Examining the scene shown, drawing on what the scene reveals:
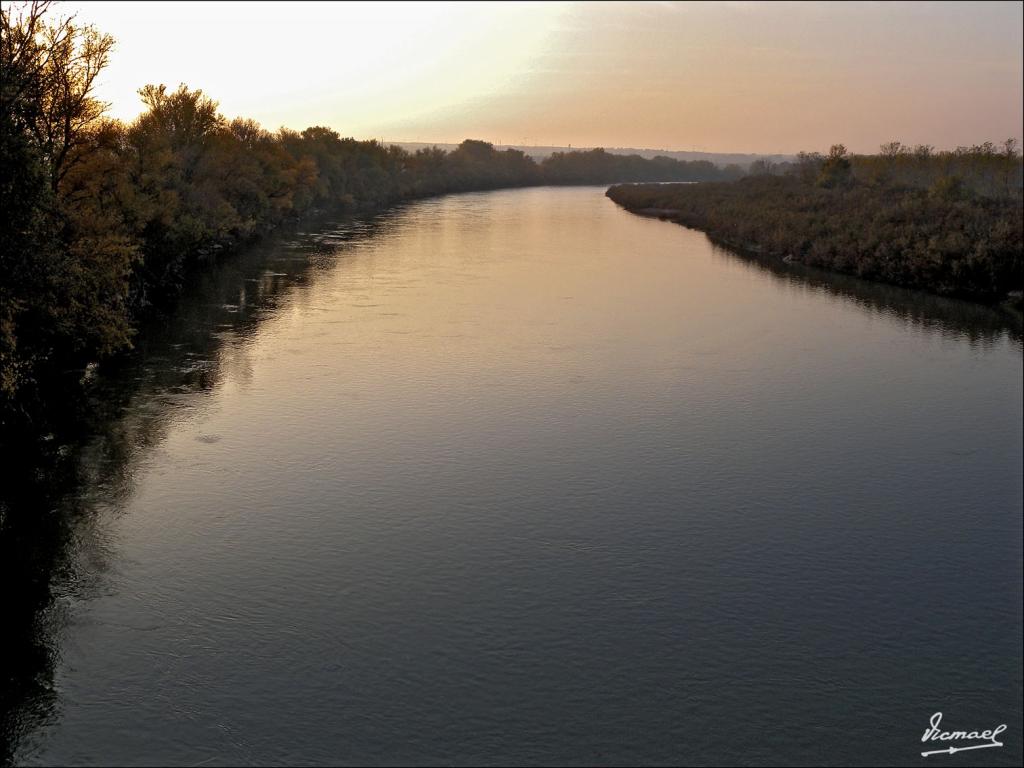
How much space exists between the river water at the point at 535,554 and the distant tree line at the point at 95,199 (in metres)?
2.84

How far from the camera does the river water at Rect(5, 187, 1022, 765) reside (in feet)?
43.6

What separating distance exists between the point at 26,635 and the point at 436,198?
125 meters

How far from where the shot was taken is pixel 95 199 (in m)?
35.2

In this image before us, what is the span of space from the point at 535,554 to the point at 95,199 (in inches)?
990

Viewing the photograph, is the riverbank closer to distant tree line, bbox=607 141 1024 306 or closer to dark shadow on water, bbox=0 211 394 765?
distant tree line, bbox=607 141 1024 306

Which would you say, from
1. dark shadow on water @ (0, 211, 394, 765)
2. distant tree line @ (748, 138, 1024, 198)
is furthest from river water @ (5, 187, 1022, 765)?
distant tree line @ (748, 138, 1024, 198)

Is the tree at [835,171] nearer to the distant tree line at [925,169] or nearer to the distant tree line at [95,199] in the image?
the distant tree line at [925,169]

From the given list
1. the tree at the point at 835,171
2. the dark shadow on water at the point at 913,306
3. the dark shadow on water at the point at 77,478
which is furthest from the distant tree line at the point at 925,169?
the dark shadow on water at the point at 77,478

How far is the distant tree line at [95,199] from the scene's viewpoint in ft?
68.4

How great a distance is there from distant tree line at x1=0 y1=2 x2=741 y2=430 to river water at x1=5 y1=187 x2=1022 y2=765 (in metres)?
2.84
